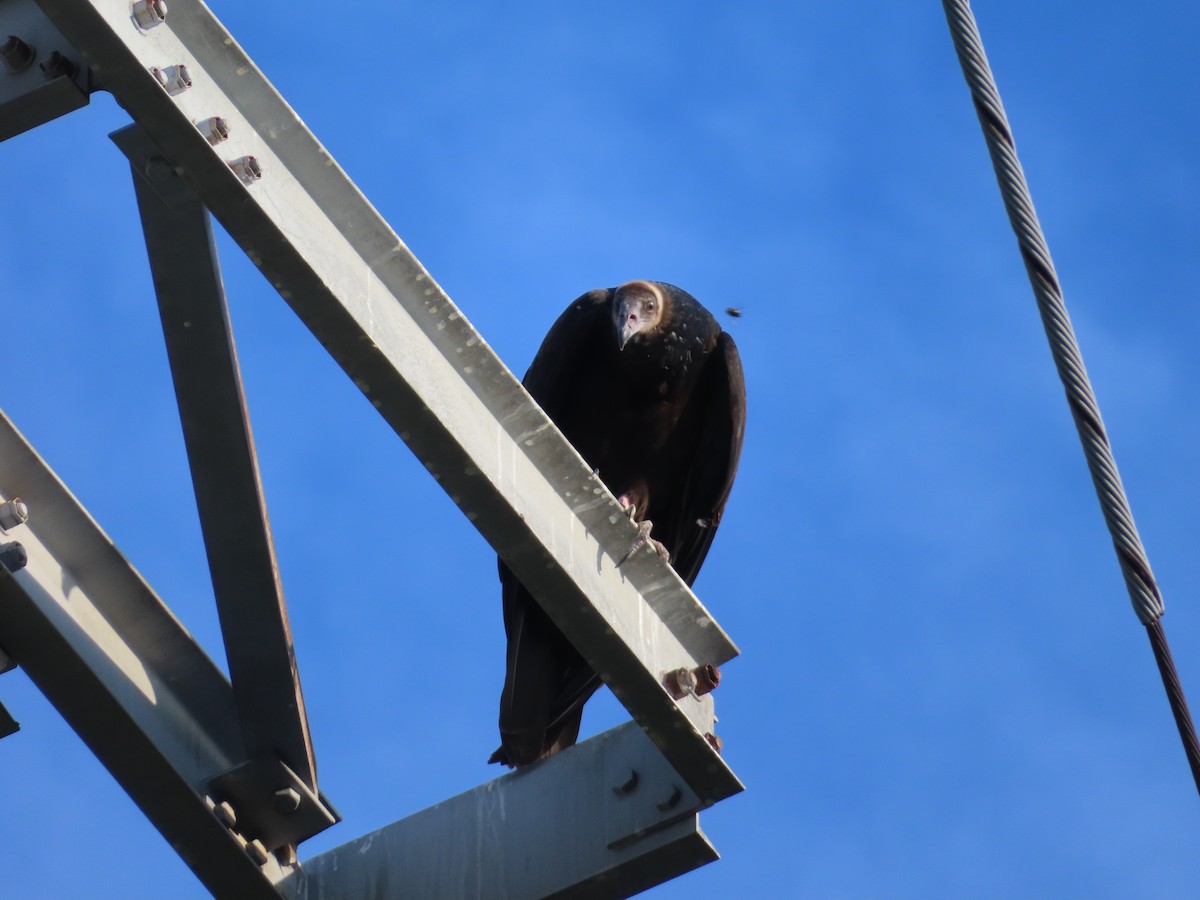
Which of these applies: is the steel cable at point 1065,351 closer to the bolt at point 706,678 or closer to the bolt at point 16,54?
the bolt at point 706,678

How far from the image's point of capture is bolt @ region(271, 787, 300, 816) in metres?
3.12

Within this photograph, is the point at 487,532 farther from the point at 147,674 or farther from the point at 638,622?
the point at 147,674

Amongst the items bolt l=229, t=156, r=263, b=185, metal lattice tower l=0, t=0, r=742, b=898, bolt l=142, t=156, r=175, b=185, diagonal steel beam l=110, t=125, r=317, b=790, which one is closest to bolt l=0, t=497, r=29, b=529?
metal lattice tower l=0, t=0, r=742, b=898

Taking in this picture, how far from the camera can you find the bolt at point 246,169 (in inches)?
106

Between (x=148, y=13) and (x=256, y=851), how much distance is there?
4.50ft

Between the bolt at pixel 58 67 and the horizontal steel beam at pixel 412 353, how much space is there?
0.39 ft

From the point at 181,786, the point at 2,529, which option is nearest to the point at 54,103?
the point at 2,529

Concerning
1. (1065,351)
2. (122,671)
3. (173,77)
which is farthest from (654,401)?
(1065,351)

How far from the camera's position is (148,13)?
2668mm

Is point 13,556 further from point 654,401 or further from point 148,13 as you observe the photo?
point 654,401

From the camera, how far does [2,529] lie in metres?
2.92

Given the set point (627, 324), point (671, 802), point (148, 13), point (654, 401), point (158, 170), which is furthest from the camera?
point (654, 401)

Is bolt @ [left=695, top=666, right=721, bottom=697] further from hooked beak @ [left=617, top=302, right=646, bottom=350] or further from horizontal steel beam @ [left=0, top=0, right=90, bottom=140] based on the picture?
hooked beak @ [left=617, top=302, right=646, bottom=350]

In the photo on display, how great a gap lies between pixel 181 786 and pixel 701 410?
10.5ft
